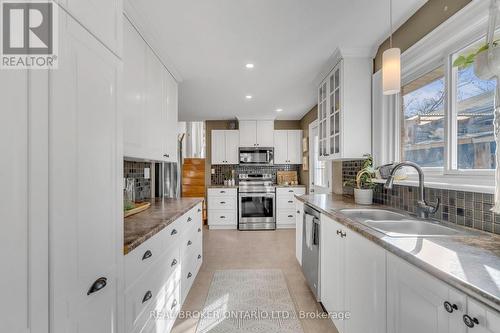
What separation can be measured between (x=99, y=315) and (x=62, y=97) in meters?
0.79

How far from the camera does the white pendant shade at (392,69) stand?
4.60 ft

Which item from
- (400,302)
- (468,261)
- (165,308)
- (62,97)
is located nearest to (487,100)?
(468,261)

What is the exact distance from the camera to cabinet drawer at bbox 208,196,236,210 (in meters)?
4.86

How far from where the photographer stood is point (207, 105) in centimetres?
419

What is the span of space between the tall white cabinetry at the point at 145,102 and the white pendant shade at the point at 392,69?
5.62ft

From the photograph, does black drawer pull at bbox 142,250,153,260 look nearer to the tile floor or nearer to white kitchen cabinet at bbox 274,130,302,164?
the tile floor

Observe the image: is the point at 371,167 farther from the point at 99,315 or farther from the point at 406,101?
the point at 99,315

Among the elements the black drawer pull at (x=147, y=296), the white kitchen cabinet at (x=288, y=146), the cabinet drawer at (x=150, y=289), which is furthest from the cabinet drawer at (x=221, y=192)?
the black drawer pull at (x=147, y=296)

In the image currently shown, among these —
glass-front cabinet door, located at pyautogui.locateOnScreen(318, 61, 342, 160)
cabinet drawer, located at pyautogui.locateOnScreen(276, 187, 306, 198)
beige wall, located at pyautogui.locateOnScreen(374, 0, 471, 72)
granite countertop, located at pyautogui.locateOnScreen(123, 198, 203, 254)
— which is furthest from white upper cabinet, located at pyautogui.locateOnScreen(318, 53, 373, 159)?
cabinet drawer, located at pyautogui.locateOnScreen(276, 187, 306, 198)

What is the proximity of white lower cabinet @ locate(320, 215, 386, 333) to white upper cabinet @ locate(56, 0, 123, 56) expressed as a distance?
1538 millimetres

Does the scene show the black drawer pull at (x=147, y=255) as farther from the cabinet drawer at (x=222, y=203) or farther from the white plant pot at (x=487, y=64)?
the cabinet drawer at (x=222, y=203)

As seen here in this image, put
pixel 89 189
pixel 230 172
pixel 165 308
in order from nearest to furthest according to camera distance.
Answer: pixel 89 189 → pixel 165 308 → pixel 230 172

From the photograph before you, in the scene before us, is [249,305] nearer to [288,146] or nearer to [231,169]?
[231,169]

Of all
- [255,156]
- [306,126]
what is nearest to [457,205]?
[306,126]
